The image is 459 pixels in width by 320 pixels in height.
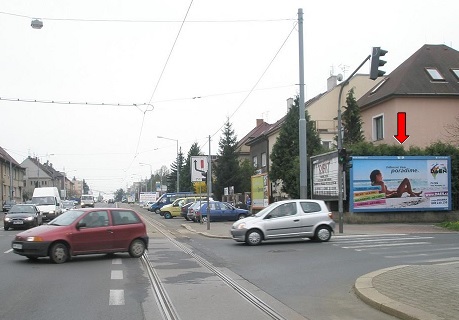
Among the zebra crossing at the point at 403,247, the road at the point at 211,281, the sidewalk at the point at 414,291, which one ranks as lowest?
the zebra crossing at the point at 403,247

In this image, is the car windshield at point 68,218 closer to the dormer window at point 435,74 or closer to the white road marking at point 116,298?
the white road marking at point 116,298

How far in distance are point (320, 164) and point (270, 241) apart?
45.6 feet

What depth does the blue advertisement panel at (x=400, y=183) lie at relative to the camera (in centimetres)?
3145

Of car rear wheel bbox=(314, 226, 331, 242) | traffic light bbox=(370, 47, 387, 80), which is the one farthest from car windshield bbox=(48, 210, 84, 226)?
traffic light bbox=(370, 47, 387, 80)

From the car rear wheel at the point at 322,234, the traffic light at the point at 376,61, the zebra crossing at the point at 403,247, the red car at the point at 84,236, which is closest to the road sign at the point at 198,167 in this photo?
the zebra crossing at the point at 403,247

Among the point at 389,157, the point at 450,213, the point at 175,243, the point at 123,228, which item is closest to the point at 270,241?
the point at 175,243

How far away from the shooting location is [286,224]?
65.6ft

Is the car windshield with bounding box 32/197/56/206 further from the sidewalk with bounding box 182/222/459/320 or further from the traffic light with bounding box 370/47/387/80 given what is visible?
the sidewalk with bounding box 182/222/459/320

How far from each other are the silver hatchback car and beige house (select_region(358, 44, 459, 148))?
20666 mm

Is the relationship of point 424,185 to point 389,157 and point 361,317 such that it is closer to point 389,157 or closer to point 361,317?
point 389,157

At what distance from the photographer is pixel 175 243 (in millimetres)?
22047

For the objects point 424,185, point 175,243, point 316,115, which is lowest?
point 175,243

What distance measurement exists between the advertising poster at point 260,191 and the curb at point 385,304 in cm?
3032

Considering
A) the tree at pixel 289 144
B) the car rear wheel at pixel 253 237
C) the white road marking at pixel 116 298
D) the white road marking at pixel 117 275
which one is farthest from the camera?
the tree at pixel 289 144
